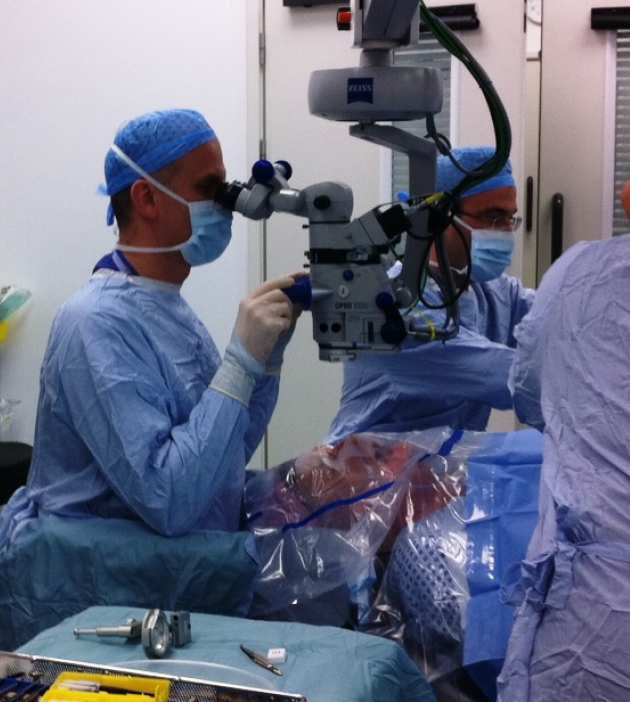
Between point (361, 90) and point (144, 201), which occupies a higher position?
point (361, 90)

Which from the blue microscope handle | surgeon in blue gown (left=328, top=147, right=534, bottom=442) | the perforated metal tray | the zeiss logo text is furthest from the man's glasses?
the perforated metal tray

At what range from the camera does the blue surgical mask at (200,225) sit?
170cm

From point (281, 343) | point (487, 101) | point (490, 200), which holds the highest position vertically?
point (487, 101)

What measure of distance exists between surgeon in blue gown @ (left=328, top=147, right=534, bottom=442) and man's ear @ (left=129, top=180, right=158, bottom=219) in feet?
1.66

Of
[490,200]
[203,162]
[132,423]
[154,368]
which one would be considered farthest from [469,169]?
[132,423]

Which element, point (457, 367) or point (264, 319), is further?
point (457, 367)

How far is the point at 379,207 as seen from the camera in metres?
1.42

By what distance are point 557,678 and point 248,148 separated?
2358 mm

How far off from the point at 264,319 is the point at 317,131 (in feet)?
5.74

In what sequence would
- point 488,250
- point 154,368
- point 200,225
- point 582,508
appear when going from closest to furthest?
1. point 582,508
2. point 154,368
3. point 200,225
4. point 488,250

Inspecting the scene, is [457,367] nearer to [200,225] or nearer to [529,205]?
[200,225]

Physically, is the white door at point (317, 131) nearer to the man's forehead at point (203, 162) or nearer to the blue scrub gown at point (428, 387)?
the blue scrub gown at point (428, 387)

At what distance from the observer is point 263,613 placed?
1495mm

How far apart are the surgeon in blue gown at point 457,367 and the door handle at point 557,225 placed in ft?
3.63
